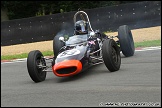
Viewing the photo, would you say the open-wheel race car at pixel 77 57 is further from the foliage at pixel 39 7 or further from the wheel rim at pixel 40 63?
the foliage at pixel 39 7

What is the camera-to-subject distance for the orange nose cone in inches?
303

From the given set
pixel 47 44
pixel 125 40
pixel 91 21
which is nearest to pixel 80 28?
pixel 125 40

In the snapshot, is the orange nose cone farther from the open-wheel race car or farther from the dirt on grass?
the dirt on grass

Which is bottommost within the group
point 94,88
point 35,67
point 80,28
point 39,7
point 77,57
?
point 94,88

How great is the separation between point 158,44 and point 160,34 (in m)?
2.97

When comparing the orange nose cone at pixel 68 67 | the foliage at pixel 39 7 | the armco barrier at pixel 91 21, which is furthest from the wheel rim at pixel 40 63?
the foliage at pixel 39 7

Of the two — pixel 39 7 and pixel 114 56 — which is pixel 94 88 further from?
pixel 39 7

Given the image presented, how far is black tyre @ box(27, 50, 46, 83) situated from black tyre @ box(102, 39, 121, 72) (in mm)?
1585

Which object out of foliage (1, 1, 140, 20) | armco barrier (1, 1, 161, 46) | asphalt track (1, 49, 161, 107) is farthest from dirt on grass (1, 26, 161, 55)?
foliage (1, 1, 140, 20)

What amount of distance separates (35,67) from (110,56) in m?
1.74

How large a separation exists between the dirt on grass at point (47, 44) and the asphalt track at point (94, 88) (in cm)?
574

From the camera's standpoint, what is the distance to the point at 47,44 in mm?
16969

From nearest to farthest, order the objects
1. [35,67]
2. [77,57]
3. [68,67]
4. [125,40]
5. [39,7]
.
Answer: [68,67] → [77,57] → [35,67] → [125,40] → [39,7]

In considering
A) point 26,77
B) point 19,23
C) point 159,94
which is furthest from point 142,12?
point 159,94
